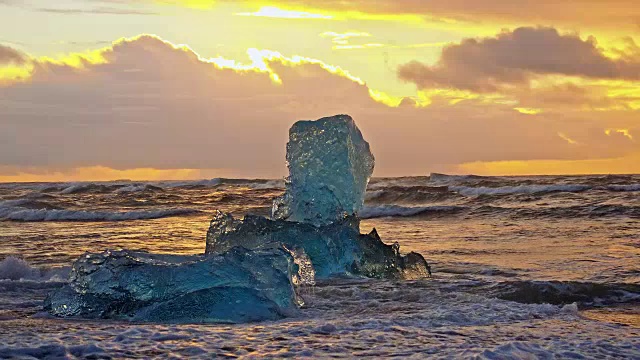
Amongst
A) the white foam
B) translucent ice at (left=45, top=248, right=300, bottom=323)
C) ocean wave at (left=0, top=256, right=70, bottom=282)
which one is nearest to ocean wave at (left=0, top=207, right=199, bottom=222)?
ocean wave at (left=0, top=256, right=70, bottom=282)

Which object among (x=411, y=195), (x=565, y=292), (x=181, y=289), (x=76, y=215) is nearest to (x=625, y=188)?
(x=411, y=195)

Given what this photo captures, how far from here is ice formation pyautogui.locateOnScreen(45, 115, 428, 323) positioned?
631cm

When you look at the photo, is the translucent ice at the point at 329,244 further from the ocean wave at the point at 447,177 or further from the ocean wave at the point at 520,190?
the ocean wave at the point at 447,177

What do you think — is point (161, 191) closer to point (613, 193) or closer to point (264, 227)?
point (613, 193)

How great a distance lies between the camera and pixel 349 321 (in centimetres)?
583

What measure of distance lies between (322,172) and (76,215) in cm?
1590

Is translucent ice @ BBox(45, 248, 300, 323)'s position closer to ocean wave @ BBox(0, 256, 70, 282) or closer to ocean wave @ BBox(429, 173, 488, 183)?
ocean wave @ BBox(0, 256, 70, 282)

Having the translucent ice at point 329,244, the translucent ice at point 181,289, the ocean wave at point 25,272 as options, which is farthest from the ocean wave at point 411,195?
the translucent ice at point 181,289

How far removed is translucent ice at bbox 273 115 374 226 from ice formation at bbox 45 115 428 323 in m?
0.01

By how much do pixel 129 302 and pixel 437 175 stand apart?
136ft

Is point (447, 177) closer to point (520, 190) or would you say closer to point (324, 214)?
point (520, 190)

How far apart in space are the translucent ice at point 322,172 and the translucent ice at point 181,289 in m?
3.49

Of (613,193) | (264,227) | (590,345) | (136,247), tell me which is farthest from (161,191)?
(590,345)

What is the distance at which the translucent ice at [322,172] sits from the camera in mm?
10438
